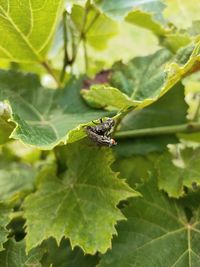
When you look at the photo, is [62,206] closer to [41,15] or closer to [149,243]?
[149,243]

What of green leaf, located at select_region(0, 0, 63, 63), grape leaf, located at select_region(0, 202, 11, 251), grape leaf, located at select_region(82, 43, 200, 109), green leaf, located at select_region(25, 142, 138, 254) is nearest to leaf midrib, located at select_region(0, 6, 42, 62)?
green leaf, located at select_region(0, 0, 63, 63)

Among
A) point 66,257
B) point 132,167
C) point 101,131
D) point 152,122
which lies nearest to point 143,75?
point 152,122

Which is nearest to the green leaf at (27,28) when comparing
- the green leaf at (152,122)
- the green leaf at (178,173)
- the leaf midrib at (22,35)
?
the leaf midrib at (22,35)

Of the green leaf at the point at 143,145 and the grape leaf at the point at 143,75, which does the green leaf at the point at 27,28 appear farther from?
the green leaf at the point at 143,145

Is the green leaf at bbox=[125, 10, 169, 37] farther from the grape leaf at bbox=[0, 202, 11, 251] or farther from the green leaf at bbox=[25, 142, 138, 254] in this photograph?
the grape leaf at bbox=[0, 202, 11, 251]

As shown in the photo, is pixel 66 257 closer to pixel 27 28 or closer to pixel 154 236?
pixel 154 236
